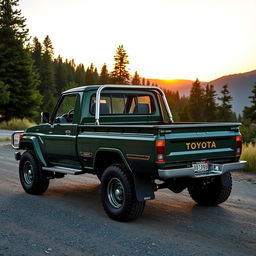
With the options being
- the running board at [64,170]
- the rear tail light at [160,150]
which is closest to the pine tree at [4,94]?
the running board at [64,170]

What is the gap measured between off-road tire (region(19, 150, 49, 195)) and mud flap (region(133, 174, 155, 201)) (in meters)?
2.87

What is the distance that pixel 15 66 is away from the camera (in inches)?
1670

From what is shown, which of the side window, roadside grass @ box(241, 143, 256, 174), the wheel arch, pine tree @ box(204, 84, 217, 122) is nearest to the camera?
the wheel arch

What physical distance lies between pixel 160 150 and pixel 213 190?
209 centimetres

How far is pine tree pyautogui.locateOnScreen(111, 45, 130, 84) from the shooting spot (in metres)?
77.5

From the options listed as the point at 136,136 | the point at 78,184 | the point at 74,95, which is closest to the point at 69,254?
the point at 136,136

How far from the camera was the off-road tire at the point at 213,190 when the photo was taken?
7.26 m

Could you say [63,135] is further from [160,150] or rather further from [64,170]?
[160,150]

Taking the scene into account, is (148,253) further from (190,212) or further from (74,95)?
(74,95)

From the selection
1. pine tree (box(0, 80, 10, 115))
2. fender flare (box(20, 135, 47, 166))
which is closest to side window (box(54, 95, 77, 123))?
fender flare (box(20, 135, 47, 166))

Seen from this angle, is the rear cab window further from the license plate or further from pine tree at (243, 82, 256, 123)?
pine tree at (243, 82, 256, 123)

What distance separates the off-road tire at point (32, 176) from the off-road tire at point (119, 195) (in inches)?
84.4

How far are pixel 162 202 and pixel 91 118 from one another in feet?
6.75

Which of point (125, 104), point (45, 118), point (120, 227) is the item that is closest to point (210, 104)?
point (125, 104)
